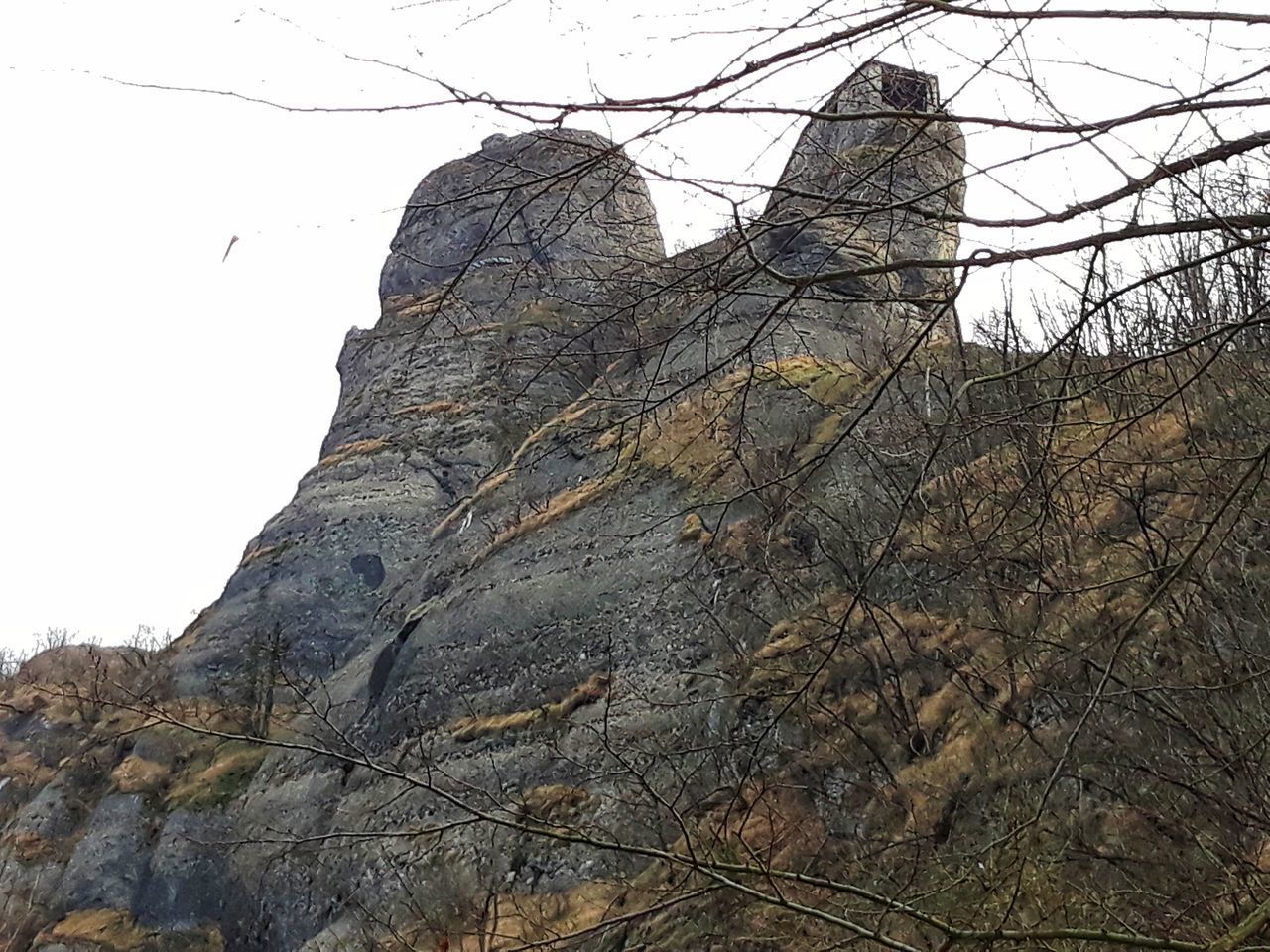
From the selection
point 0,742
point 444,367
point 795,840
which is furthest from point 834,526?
point 0,742

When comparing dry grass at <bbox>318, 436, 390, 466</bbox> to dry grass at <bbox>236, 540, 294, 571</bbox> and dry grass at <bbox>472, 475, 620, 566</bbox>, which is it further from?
dry grass at <bbox>472, 475, 620, 566</bbox>

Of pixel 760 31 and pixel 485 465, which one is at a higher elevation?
pixel 485 465

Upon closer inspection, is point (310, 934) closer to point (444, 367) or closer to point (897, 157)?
point (897, 157)

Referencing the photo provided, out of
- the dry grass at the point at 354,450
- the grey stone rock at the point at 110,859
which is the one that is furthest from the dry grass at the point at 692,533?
the dry grass at the point at 354,450

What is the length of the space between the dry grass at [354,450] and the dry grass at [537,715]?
1264 cm

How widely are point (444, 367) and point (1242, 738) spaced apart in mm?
24830

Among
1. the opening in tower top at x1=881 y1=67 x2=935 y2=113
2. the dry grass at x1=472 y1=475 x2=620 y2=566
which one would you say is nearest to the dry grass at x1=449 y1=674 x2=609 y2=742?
the dry grass at x1=472 y1=475 x2=620 y2=566

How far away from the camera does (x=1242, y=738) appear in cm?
355

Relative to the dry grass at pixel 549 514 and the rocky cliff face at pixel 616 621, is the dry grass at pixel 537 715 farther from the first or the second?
the dry grass at pixel 549 514

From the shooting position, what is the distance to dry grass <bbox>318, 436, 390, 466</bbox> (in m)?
25.4

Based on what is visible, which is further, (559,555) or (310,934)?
(559,555)

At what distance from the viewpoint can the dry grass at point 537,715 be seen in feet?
42.7

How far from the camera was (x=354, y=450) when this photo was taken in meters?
25.6

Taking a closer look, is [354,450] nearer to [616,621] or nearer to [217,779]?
[217,779]
